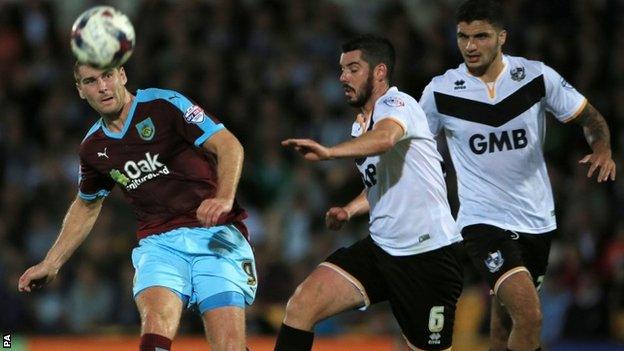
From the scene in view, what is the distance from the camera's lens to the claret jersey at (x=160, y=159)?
22.1 ft

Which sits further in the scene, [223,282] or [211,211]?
[223,282]

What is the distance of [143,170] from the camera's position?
674 centimetres

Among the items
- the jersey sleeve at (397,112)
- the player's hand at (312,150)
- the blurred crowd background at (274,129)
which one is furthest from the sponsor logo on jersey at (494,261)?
the blurred crowd background at (274,129)

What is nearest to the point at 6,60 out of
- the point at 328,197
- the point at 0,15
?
the point at 0,15

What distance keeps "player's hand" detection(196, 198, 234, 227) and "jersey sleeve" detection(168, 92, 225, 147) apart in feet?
2.25

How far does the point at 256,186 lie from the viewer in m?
12.3

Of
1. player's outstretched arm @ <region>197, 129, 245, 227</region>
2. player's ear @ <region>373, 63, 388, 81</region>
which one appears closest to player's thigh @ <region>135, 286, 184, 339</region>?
player's outstretched arm @ <region>197, 129, 245, 227</region>

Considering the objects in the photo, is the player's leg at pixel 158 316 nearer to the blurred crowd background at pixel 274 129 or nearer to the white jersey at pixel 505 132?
the white jersey at pixel 505 132

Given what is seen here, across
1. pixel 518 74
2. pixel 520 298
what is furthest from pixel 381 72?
pixel 520 298

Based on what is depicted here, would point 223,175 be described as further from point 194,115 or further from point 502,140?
point 502,140

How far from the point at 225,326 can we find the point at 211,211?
2.68 feet

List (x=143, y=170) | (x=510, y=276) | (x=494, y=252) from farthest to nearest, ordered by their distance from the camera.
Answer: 1. (x=494, y=252)
2. (x=510, y=276)
3. (x=143, y=170)

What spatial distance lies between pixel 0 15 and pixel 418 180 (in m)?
Answer: 8.18

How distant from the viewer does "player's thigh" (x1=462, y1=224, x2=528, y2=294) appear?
723cm
